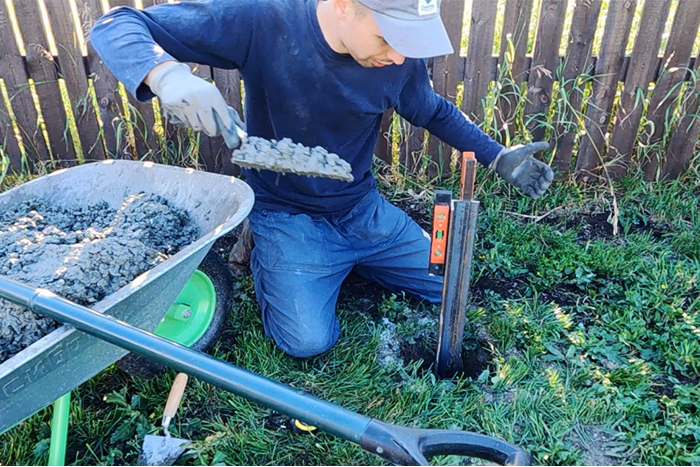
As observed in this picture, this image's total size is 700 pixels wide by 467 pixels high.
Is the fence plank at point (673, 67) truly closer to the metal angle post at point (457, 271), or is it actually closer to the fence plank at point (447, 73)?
the fence plank at point (447, 73)

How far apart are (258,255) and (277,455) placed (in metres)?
0.86

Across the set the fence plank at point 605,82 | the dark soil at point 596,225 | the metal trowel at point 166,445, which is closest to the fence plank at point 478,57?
the fence plank at point 605,82

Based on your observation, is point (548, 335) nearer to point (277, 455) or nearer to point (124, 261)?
point (277, 455)

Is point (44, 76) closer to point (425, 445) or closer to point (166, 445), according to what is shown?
A: point (166, 445)

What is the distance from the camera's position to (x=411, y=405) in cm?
209

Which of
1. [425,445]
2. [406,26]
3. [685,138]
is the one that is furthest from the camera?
[685,138]

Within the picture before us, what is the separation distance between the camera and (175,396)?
1.99 metres

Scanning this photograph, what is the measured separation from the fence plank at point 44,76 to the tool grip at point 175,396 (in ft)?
6.27

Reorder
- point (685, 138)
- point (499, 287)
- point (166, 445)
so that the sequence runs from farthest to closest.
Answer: point (685, 138) < point (499, 287) < point (166, 445)

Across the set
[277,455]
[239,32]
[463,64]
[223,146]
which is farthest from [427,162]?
[277,455]

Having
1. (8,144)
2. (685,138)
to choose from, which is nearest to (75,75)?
(8,144)

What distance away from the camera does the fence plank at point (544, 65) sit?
2994 mm

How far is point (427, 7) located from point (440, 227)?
0.70 m

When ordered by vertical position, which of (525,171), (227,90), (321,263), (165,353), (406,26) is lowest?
(321,263)
